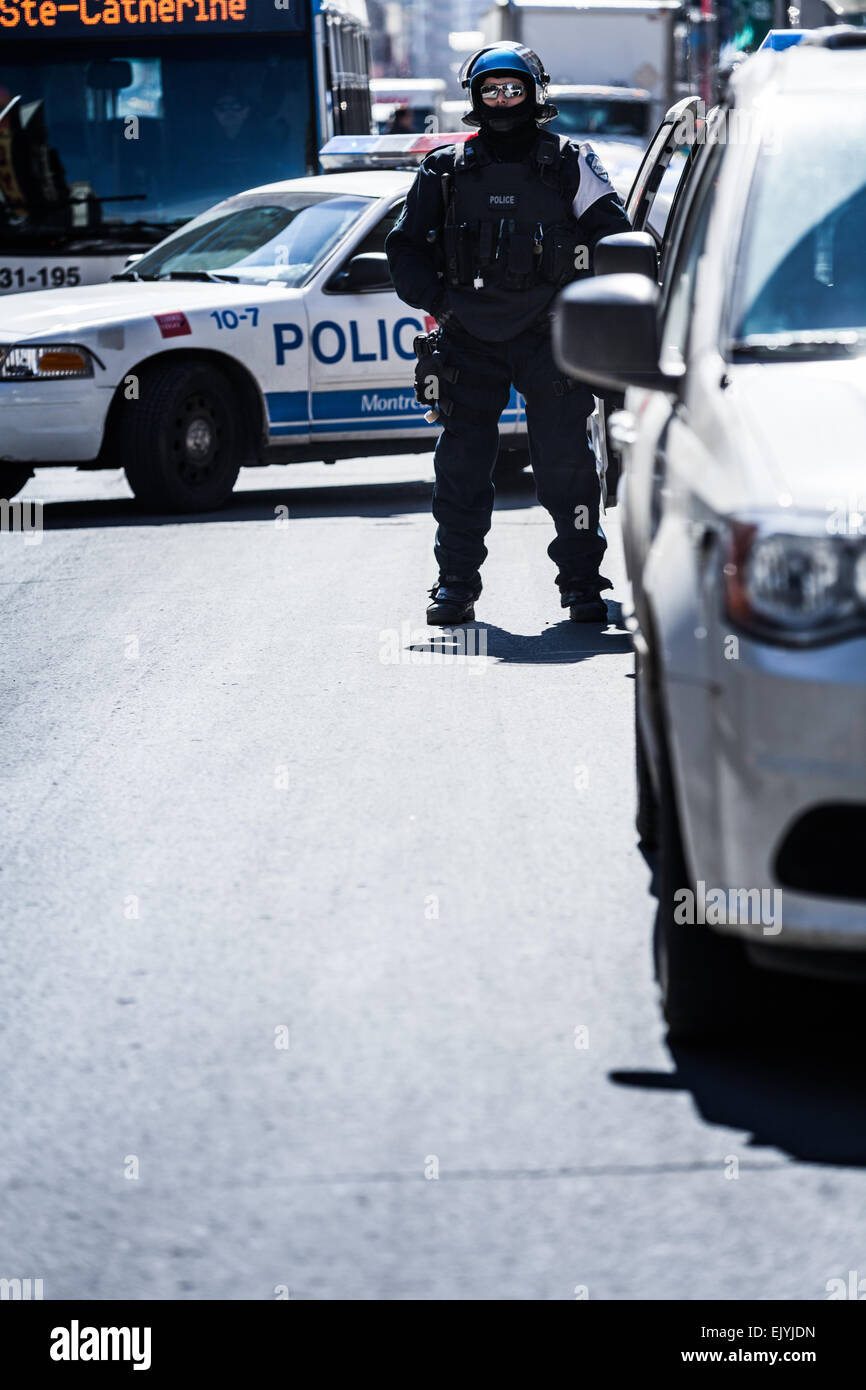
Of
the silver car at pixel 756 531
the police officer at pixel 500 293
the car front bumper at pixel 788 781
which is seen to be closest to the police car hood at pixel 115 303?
the police officer at pixel 500 293

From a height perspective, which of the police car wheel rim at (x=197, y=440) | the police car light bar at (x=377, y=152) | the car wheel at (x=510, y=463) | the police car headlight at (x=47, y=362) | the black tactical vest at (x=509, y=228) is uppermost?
the black tactical vest at (x=509, y=228)

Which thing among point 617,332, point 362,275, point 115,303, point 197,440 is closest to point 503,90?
point 617,332

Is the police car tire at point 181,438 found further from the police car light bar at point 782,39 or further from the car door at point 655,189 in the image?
the police car light bar at point 782,39

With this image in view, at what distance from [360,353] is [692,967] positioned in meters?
8.90

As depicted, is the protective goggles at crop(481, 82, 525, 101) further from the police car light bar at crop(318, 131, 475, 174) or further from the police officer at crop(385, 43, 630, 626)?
the police car light bar at crop(318, 131, 475, 174)

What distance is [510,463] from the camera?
13656mm

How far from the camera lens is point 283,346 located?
12406 mm

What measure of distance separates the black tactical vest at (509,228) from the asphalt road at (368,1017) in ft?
4.27

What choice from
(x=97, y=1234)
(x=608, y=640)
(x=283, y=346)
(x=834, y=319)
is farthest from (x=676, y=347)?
(x=283, y=346)

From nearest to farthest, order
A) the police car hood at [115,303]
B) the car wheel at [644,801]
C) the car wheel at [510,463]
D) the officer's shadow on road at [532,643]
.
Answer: the car wheel at [644,801] → the officer's shadow on road at [532,643] → the police car hood at [115,303] → the car wheel at [510,463]

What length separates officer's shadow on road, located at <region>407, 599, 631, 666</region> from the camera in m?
8.01

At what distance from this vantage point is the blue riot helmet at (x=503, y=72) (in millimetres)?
8102
